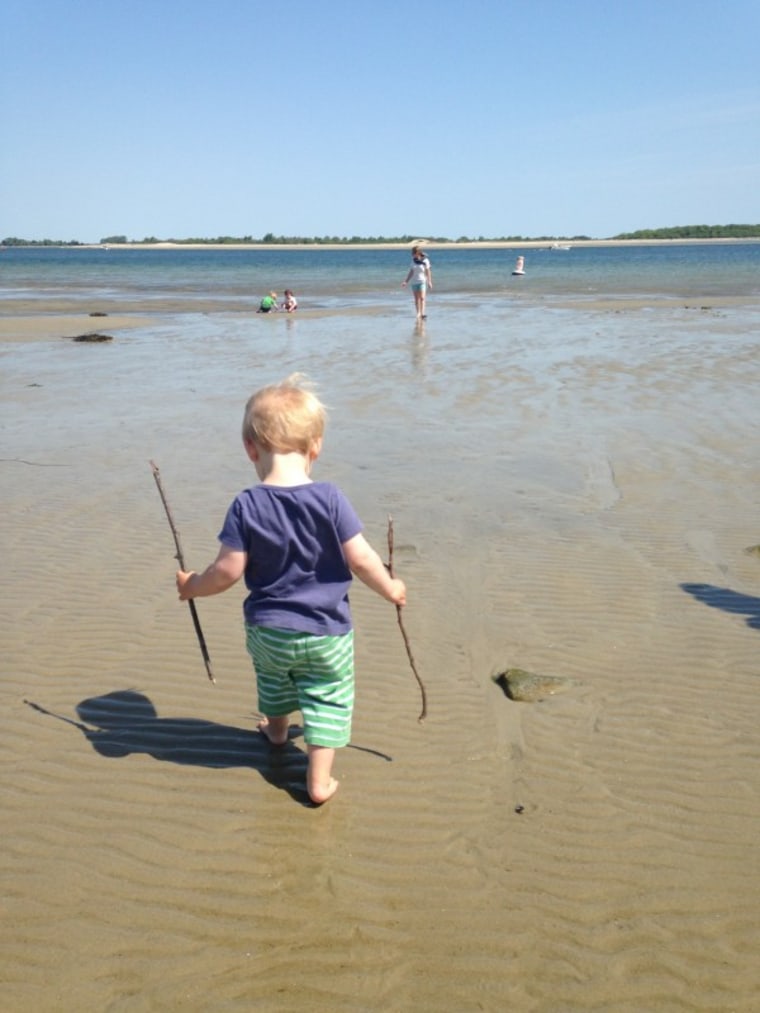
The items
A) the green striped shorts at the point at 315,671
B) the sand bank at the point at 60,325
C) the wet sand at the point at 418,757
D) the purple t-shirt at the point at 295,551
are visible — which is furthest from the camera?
the sand bank at the point at 60,325

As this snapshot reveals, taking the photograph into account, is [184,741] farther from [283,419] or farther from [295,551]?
[283,419]

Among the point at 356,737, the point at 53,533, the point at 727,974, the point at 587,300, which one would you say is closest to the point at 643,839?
the point at 727,974

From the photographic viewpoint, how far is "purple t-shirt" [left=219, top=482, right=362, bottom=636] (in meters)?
3.28

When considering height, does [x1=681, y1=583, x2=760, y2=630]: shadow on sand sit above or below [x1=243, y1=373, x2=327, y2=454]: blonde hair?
below

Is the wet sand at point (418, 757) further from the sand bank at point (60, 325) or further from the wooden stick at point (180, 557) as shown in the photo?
the sand bank at point (60, 325)

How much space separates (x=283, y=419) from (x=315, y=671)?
923 mm

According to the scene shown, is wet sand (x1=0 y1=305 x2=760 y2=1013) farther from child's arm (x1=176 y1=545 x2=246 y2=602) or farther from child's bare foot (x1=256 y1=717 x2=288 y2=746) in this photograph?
child's arm (x1=176 y1=545 x2=246 y2=602)

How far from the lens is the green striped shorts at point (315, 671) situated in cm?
338

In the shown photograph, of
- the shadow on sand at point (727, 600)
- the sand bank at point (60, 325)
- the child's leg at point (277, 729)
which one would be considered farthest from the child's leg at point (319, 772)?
the sand bank at point (60, 325)

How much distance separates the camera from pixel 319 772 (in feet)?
11.4

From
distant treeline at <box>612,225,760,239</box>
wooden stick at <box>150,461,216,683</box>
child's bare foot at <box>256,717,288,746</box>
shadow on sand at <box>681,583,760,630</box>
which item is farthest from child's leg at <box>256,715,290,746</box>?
distant treeline at <box>612,225,760,239</box>

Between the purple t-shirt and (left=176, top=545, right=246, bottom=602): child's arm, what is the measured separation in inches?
1.4

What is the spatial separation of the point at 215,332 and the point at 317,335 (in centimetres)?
242

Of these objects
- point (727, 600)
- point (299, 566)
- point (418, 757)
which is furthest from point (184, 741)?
point (727, 600)
